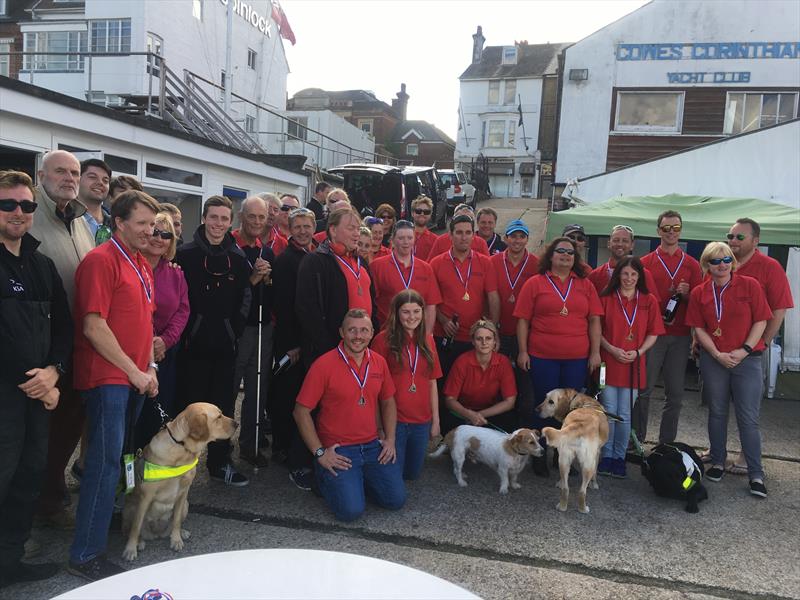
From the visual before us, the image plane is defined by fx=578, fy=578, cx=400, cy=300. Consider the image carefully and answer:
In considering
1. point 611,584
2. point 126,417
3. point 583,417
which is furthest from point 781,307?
point 126,417

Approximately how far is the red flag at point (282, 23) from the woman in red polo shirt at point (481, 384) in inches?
756

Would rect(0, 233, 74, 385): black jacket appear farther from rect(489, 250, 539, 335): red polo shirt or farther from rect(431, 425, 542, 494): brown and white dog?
rect(489, 250, 539, 335): red polo shirt

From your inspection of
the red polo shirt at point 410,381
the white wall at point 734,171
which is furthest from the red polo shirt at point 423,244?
the white wall at point 734,171

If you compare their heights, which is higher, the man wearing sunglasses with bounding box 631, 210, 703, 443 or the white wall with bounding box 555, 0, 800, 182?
the white wall with bounding box 555, 0, 800, 182

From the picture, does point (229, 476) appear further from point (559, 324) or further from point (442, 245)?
point (442, 245)

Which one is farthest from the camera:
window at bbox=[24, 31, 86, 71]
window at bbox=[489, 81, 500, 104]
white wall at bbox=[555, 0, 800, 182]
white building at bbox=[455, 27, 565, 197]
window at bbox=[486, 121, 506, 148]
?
window at bbox=[489, 81, 500, 104]

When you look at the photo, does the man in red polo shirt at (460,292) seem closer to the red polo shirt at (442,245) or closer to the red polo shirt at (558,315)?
the red polo shirt at (558,315)

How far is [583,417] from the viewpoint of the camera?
426 cm

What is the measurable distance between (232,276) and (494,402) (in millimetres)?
2425

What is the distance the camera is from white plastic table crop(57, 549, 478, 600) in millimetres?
1802

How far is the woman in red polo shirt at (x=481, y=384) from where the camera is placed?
482 cm

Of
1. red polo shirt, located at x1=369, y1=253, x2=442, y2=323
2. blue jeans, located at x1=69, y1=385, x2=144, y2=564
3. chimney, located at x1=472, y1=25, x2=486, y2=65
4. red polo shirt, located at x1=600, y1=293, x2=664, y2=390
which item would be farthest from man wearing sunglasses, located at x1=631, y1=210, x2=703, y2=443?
chimney, located at x1=472, y1=25, x2=486, y2=65

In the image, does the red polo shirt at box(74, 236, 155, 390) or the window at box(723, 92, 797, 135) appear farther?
the window at box(723, 92, 797, 135)

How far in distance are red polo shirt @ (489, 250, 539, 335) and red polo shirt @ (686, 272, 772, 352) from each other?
5.06 ft
